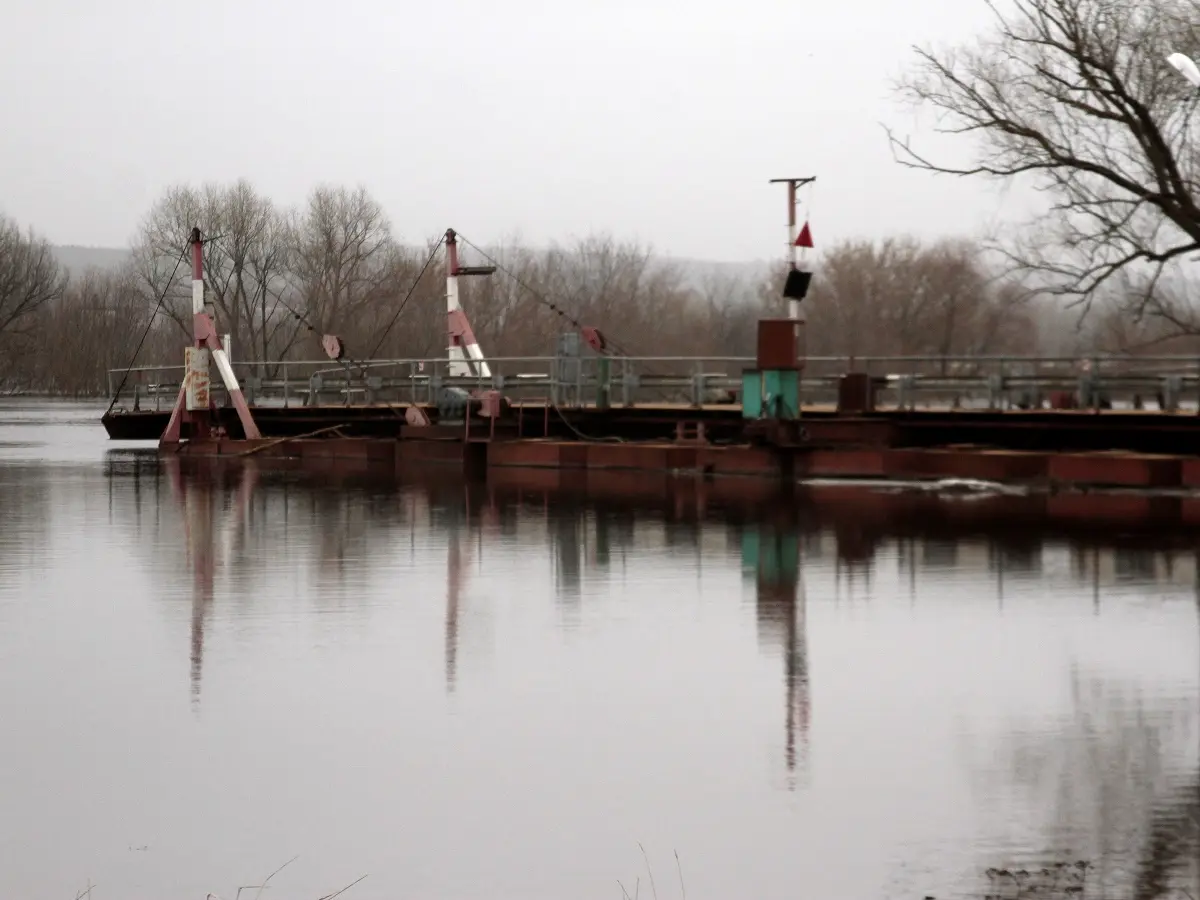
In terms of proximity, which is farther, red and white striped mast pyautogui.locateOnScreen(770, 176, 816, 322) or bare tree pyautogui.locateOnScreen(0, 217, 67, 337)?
bare tree pyautogui.locateOnScreen(0, 217, 67, 337)

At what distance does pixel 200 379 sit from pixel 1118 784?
137 ft

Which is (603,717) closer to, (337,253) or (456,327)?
(456,327)

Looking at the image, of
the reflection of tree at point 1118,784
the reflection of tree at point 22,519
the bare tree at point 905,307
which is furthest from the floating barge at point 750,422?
the bare tree at point 905,307

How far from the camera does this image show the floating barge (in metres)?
34.1

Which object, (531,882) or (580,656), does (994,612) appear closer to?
(580,656)

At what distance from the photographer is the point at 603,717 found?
11094 millimetres

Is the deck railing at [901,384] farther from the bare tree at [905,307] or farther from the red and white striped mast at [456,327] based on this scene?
the bare tree at [905,307]

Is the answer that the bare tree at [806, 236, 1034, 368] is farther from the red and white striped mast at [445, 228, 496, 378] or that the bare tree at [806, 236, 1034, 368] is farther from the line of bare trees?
the red and white striped mast at [445, 228, 496, 378]

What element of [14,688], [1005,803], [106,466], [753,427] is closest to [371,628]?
[14,688]

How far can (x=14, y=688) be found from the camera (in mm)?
12266

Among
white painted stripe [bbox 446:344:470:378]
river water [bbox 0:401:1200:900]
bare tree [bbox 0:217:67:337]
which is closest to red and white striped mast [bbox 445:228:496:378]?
white painted stripe [bbox 446:344:470:378]

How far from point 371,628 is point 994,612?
5389mm

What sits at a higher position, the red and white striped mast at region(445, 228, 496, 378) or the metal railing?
the red and white striped mast at region(445, 228, 496, 378)

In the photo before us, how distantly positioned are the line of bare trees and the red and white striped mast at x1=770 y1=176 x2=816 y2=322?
41.0m
